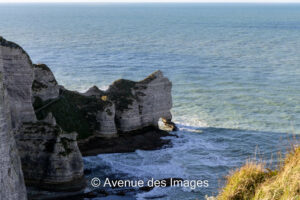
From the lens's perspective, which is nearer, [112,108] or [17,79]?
[17,79]

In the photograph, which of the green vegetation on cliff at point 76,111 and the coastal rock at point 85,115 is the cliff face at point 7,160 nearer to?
the green vegetation on cliff at point 76,111

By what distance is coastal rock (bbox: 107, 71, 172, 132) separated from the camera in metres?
46.0

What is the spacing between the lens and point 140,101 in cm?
4734

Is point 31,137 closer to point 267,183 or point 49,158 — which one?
point 49,158

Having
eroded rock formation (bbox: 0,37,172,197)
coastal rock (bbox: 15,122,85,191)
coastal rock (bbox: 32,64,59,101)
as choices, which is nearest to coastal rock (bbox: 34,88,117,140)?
eroded rock formation (bbox: 0,37,172,197)

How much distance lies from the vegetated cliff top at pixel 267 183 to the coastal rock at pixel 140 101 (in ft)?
101

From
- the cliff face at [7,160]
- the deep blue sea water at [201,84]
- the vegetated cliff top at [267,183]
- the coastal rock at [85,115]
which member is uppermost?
the vegetated cliff top at [267,183]

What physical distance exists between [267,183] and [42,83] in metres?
30.4

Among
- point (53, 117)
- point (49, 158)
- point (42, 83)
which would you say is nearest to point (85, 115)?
point (42, 83)

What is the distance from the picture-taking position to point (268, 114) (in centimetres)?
5859

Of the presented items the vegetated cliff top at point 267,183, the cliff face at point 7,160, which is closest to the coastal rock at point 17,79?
the cliff face at point 7,160

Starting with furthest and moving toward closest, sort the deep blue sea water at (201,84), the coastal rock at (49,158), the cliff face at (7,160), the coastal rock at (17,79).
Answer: the deep blue sea water at (201,84)
the coastal rock at (17,79)
the coastal rock at (49,158)
the cliff face at (7,160)

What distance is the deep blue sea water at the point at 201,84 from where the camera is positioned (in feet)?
130

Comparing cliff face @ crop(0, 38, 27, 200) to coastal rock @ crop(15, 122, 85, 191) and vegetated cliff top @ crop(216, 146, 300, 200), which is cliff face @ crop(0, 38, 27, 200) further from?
vegetated cliff top @ crop(216, 146, 300, 200)
